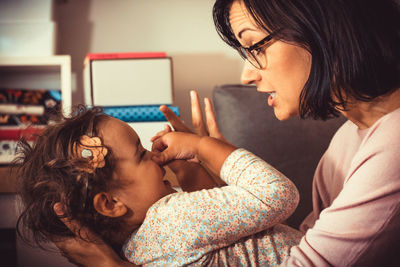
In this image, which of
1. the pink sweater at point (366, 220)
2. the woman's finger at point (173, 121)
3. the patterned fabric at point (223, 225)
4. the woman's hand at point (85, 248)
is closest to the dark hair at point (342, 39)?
the pink sweater at point (366, 220)

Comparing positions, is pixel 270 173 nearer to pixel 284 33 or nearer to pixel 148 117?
pixel 284 33

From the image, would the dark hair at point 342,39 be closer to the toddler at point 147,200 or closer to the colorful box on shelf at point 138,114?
the toddler at point 147,200

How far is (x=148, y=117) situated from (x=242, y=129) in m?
→ 0.44

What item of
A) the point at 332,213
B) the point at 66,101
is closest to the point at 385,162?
the point at 332,213

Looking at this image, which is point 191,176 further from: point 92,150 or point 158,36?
point 158,36

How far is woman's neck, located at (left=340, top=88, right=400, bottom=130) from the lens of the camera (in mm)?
987

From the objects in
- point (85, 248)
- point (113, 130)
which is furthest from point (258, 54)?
point (85, 248)

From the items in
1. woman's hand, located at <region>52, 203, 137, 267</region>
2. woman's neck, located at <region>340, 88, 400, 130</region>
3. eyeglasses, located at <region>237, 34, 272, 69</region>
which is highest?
eyeglasses, located at <region>237, 34, 272, 69</region>

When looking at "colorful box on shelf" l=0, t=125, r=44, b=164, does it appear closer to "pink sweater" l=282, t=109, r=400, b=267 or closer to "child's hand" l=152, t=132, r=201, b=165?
"child's hand" l=152, t=132, r=201, b=165

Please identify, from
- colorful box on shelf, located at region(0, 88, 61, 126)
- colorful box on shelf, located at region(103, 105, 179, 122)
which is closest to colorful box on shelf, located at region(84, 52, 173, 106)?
colorful box on shelf, located at region(103, 105, 179, 122)

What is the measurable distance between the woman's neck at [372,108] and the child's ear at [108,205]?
0.63 m

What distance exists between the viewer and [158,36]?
7.05ft

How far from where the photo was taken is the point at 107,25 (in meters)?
2.10

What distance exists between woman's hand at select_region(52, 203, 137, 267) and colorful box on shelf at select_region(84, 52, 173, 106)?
2.92 feet
